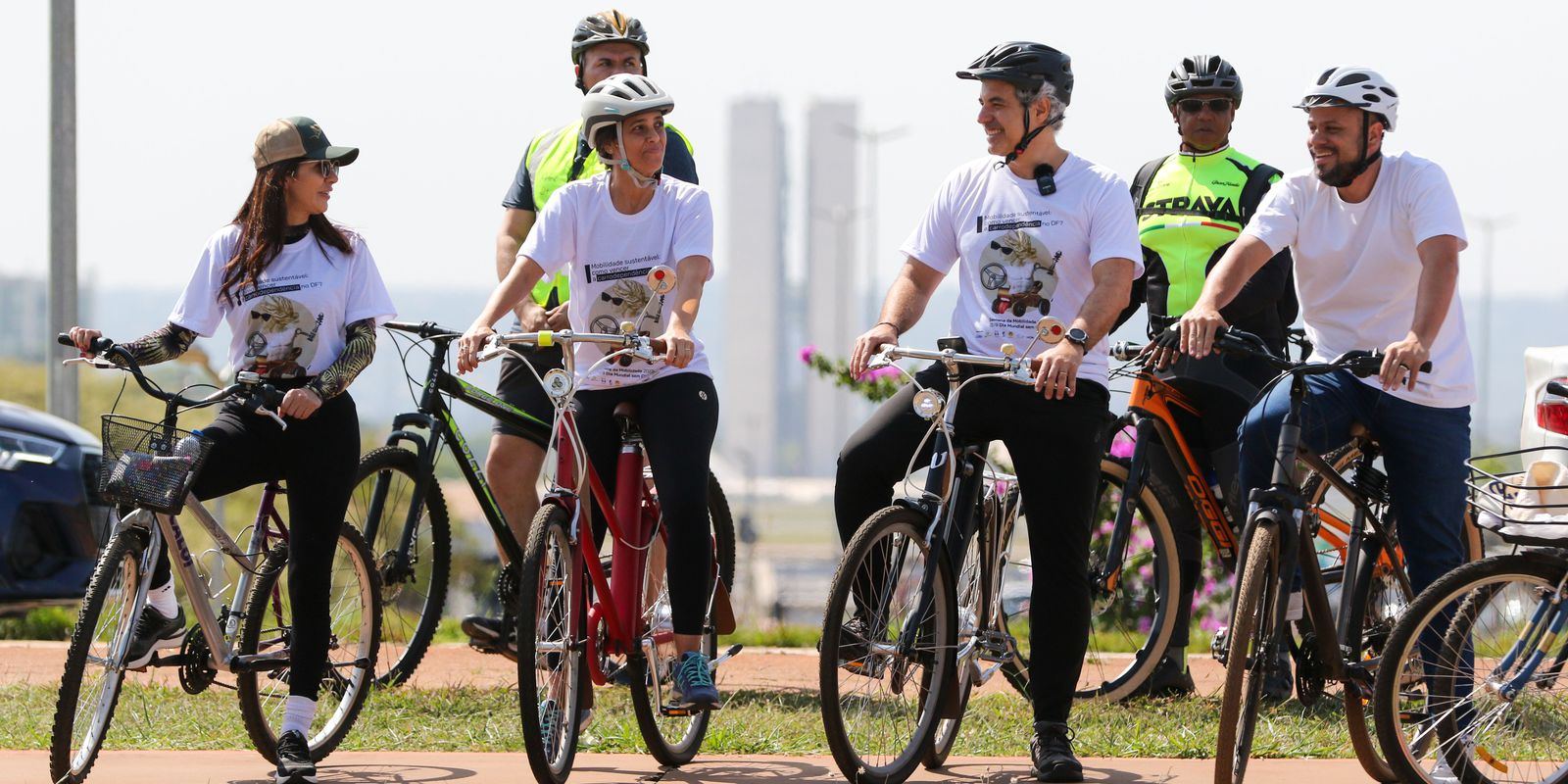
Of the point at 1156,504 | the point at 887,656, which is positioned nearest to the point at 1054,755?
the point at 887,656

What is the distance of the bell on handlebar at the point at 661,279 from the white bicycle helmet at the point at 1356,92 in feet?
6.46

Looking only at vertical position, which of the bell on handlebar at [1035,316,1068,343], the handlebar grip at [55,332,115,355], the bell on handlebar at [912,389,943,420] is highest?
the bell on handlebar at [1035,316,1068,343]

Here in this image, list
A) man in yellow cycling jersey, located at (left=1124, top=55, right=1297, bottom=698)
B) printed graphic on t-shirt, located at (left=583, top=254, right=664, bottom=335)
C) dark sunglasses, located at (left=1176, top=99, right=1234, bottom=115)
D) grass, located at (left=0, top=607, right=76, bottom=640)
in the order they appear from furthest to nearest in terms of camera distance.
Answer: grass, located at (left=0, top=607, right=76, bottom=640) < dark sunglasses, located at (left=1176, top=99, right=1234, bottom=115) < man in yellow cycling jersey, located at (left=1124, top=55, right=1297, bottom=698) < printed graphic on t-shirt, located at (left=583, top=254, right=664, bottom=335)

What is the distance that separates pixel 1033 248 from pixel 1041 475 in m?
0.68

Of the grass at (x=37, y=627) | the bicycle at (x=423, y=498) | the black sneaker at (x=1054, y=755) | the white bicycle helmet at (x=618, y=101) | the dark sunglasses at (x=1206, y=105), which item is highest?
the dark sunglasses at (x=1206, y=105)

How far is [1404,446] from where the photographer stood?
6.12 metres

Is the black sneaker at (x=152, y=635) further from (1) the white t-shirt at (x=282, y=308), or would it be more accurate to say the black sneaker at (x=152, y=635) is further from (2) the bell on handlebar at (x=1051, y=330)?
(2) the bell on handlebar at (x=1051, y=330)

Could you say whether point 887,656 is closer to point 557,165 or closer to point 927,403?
point 927,403

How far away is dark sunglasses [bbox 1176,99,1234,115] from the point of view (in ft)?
25.1

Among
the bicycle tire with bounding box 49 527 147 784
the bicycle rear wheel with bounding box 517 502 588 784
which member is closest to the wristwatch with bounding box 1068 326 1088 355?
the bicycle rear wheel with bounding box 517 502 588 784

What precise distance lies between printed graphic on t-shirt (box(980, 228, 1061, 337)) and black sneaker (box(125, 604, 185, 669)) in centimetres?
257

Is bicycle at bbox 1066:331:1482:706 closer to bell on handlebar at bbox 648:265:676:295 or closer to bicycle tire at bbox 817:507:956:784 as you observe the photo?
bicycle tire at bbox 817:507:956:784

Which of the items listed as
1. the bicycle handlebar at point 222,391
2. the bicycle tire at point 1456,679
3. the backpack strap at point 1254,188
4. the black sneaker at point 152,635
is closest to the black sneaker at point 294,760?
the black sneaker at point 152,635

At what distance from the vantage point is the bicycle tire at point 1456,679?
219 inches
